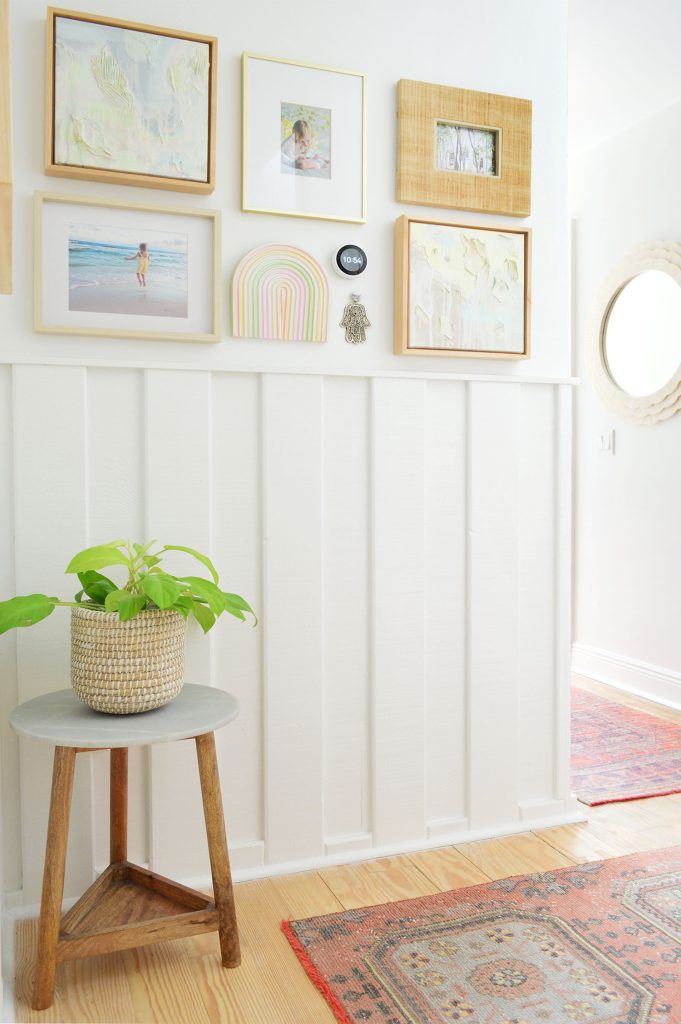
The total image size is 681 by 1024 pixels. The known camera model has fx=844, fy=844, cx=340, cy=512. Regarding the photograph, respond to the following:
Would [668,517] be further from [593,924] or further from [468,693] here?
[593,924]

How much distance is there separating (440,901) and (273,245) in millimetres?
1514

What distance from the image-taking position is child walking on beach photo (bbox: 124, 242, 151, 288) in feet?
6.06

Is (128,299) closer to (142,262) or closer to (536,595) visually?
(142,262)

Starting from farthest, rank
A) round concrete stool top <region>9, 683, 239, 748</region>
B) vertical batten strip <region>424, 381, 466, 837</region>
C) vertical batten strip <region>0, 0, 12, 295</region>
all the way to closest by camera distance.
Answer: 1. vertical batten strip <region>424, 381, 466, 837</region>
2. round concrete stool top <region>9, 683, 239, 748</region>
3. vertical batten strip <region>0, 0, 12, 295</region>

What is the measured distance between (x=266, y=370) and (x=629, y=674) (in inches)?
95.1

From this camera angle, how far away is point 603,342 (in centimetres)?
378

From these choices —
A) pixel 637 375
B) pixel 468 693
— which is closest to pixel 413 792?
pixel 468 693

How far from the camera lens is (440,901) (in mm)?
1848

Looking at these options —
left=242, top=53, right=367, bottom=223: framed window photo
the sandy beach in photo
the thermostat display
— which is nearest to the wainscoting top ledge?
the sandy beach in photo

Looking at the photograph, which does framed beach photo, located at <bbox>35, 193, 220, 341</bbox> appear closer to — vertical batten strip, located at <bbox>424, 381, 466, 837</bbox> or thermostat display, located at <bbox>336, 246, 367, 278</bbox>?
thermostat display, located at <bbox>336, 246, 367, 278</bbox>

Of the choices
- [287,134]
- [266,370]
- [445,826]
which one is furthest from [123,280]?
[445,826]

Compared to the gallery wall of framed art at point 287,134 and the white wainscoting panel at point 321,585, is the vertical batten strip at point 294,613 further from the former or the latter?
the gallery wall of framed art at point 287,134

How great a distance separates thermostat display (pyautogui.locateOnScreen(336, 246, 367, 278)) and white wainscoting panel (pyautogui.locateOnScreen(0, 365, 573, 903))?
0.25 meters

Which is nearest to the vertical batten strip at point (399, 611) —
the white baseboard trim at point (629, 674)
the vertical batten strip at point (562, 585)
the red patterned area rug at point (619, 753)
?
the vertical batten strip at point (562, 585)
